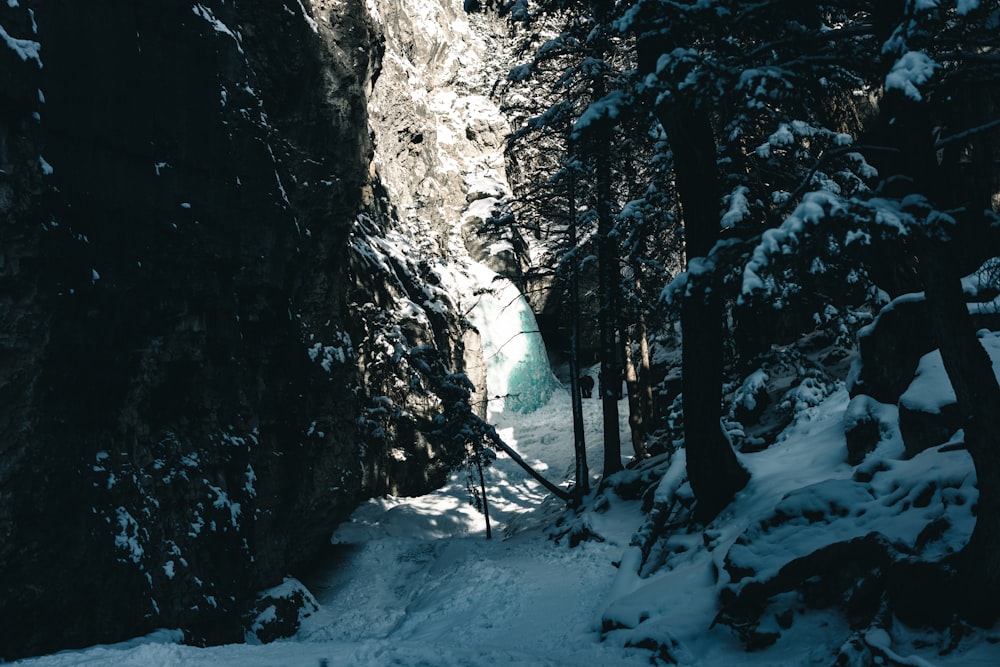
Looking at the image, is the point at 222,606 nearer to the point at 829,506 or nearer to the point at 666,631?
the point at 666,631

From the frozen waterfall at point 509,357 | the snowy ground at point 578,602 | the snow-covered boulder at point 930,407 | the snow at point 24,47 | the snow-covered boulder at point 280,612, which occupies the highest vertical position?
the snow at point 24,47

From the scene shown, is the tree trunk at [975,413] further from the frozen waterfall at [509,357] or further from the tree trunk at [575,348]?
the frozen waterfall at [509,357]

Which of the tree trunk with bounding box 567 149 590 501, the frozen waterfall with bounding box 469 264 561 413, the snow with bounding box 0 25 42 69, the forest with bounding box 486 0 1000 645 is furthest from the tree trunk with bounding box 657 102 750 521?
the frozen waterfall with bounding box 469 264 561 413

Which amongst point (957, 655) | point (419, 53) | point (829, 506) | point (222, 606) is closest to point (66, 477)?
point (222, 606)

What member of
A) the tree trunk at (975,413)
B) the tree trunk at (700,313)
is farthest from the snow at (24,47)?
the tree trunk at (975,413)

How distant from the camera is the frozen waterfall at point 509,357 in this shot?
3109 centimetres

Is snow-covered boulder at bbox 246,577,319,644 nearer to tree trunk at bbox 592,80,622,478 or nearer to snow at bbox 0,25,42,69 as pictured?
tree trunk at bbox 592,80,622,478

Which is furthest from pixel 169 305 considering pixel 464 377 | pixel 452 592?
pixel 464 377

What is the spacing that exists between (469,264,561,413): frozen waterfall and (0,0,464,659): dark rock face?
13773 millimetres

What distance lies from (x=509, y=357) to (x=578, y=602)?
22.8 m

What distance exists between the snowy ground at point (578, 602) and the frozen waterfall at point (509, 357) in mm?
13581

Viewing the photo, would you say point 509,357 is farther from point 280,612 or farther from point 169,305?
point 169,305

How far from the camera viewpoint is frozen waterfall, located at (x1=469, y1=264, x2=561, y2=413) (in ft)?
102

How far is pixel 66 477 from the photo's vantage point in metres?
9.13
